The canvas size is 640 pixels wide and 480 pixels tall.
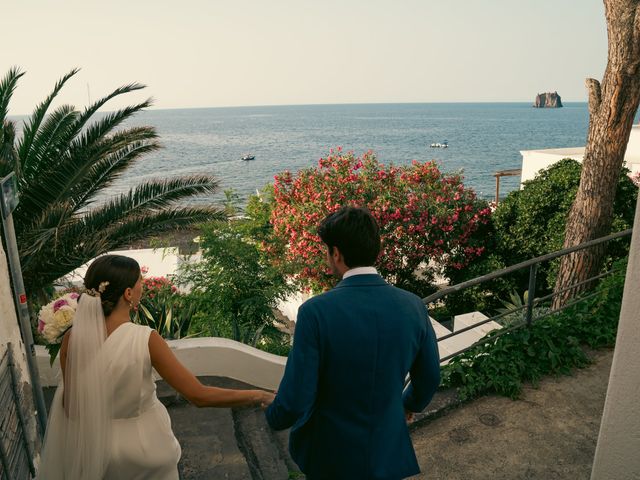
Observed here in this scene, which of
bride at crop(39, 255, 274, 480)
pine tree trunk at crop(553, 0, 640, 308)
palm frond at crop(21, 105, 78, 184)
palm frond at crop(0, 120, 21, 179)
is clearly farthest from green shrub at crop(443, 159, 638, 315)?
bride at crop(39, 255, 274, 480)

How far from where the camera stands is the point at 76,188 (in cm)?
743

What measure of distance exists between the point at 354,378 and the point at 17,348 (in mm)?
3308

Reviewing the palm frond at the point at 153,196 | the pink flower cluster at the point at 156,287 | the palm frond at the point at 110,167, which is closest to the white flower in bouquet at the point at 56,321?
the palm frond at the point at 153,196

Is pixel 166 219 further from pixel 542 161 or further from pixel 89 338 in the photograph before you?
pixel 542 161

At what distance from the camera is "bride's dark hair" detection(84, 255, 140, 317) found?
246 centimetres

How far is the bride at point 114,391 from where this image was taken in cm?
246

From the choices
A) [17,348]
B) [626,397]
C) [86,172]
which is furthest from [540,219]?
[17,348]

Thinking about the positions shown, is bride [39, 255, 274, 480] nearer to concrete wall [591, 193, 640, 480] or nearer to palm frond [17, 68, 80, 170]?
concrete wall [591, 193, 640, 480]

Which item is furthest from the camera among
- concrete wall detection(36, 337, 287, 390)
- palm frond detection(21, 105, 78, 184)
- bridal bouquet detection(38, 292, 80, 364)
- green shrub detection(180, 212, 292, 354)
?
green shrub detection(180, 212, 292, 354)

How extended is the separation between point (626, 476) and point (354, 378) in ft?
5.09

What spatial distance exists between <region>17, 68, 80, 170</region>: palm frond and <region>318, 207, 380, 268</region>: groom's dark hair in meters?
6.51

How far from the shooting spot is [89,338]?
2.49 meters

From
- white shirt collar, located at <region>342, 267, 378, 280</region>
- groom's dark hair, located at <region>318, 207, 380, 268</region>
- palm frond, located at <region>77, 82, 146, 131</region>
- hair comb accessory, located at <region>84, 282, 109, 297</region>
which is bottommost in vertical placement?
hair comb accessory, located at <region>84, 282, 109, 297</region>

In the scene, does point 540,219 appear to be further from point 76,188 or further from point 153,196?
point 76,188
